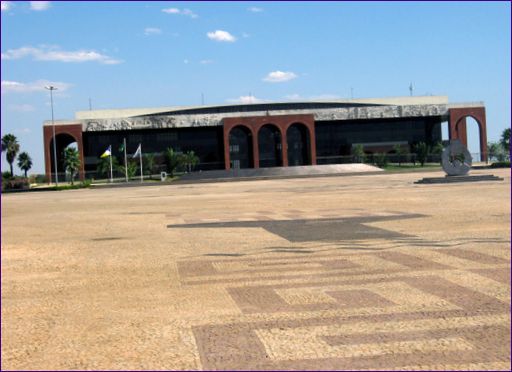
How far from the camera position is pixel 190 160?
9338 cm

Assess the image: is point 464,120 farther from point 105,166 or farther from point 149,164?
point 105,166

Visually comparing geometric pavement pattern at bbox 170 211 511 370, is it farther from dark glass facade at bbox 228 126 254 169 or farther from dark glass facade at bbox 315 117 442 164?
dark glass facade at bbox 315 117 442 164

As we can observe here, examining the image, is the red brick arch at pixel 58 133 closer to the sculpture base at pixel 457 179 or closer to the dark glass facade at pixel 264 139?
the dark glass facade at pixel 264 139

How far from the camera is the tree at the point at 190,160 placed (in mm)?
92162

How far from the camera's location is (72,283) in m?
9.02

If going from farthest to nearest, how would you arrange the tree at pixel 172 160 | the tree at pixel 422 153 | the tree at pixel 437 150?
the tree at pixel 437 150 < the tree at pixel 422 153 < the tree at pixel 172 160

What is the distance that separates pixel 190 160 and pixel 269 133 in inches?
551

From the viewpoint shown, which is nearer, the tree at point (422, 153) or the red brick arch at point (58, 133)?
the red brick arch at point (58, 133)

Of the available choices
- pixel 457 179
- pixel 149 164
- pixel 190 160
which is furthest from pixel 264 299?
pixel 190 160

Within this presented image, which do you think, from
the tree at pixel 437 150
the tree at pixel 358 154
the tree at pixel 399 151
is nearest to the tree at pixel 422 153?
the tree at pixel 399 151

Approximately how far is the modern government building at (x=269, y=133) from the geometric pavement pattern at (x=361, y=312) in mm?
82041

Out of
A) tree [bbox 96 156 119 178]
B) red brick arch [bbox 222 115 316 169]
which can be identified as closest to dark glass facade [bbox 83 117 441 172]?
red brick arch [bbox 222 115 316 169]

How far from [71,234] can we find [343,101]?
101 metres

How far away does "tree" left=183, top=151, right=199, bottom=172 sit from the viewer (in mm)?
92162
